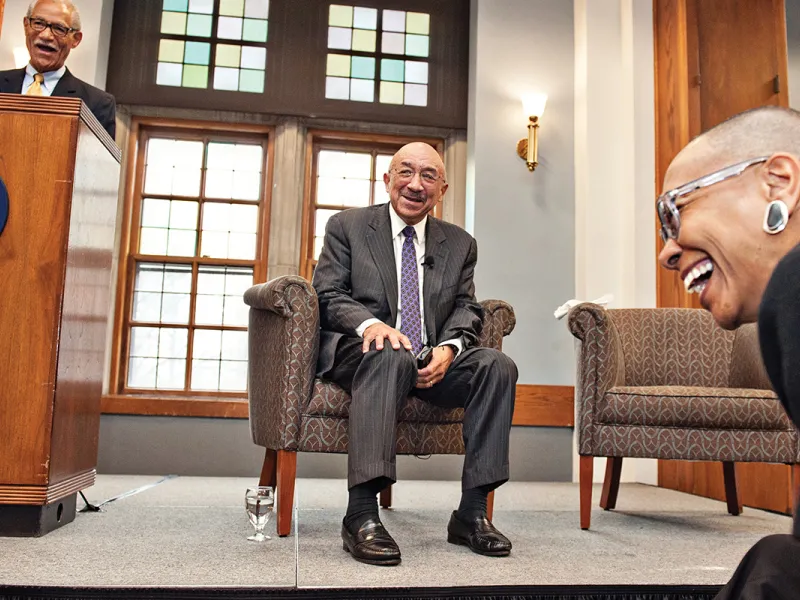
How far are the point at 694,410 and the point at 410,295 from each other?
1.00m

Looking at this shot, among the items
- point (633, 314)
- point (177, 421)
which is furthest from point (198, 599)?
point (177, 421)

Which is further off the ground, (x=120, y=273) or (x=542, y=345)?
(x=120, y=273)

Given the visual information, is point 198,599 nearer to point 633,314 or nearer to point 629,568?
point 629,568

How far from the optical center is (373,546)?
1881 millimetres

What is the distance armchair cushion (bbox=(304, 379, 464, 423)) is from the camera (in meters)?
2.29

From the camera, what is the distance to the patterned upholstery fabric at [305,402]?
89.6 inches

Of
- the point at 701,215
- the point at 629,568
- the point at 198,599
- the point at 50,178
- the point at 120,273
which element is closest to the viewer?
the point at 701,215

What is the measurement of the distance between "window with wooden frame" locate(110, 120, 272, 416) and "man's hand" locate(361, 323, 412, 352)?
2.70 m

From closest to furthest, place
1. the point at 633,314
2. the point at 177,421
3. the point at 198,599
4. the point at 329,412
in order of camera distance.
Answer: the point at 198,599 → the point at 329,412 → the point at 633,314 → the point at 177,421

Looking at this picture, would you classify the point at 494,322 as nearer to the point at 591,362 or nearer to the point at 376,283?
the point at 591,362

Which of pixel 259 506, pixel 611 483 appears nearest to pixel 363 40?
pixel 611 483

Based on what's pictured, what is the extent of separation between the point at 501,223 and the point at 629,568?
114 inches

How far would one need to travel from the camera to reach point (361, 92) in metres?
4.96

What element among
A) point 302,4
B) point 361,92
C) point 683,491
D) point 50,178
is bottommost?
point 683,491
